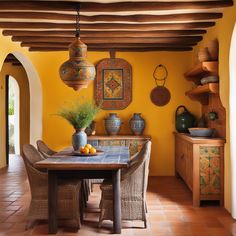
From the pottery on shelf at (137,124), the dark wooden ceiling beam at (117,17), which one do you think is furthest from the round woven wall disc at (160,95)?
the dark wooden ceiling beam at (117,17)

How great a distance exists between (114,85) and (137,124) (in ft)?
3.09

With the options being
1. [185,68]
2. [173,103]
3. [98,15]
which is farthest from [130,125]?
[98,15]

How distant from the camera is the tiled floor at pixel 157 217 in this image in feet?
12.4

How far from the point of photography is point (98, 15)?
15.7ft

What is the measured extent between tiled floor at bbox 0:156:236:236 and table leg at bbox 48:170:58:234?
10cm

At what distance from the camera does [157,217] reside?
429cm

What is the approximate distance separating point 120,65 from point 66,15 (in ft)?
8.12

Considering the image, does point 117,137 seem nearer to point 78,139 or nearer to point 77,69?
point 78,139

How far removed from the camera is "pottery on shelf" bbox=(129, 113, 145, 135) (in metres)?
6.76

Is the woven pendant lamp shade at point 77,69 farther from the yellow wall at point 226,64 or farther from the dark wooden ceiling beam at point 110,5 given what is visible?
the yellow wall at point 226,64

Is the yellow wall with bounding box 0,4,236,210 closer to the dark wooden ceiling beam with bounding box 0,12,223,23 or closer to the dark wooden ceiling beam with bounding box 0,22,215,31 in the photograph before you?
the dark wooden ceiling beam with bounding box 0,22,215,31

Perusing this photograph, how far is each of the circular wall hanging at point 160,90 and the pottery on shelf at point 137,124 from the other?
51cm

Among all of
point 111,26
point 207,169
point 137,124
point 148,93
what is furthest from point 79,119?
point 148,93

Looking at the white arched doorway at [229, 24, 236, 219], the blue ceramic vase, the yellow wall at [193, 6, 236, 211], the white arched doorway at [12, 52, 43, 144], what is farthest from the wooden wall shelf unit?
the white arched doorway at [12, 52, 43, 144]
